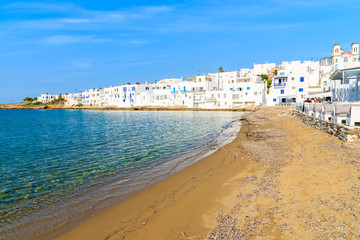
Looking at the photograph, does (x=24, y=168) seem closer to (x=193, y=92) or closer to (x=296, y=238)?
(x=296, y=238)

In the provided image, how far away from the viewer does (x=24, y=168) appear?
45.8 feet

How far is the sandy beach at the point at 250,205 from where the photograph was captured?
18.0 feet

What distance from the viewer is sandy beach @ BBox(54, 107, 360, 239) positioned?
549 centimetres

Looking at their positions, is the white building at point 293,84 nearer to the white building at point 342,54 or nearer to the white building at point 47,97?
the white building at point 342,54

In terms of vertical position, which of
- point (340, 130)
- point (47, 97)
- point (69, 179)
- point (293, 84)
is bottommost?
point (69, 179)

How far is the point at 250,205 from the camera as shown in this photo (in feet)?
22.9

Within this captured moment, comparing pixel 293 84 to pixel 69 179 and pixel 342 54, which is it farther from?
pixel 69 179

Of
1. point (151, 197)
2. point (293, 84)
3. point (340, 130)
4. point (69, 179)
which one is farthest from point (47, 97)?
point (340, 130)

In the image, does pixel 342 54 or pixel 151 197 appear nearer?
pixel 151 197

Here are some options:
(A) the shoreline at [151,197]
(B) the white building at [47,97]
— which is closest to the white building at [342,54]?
(A) the shoreline at [151,197]

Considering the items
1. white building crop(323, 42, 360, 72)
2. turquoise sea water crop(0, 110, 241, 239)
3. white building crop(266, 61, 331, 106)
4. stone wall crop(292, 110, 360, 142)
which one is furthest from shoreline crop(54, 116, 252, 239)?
white building crop(323, 42, 360, 72)

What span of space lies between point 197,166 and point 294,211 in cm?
729

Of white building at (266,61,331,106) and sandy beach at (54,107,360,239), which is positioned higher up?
white building at (266,61,331,106)

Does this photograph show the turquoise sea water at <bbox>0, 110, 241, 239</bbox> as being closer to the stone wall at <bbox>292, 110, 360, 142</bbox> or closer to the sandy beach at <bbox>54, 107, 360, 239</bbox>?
the sandy beach at <bbox>54, 107, 360, 239</bbox>
